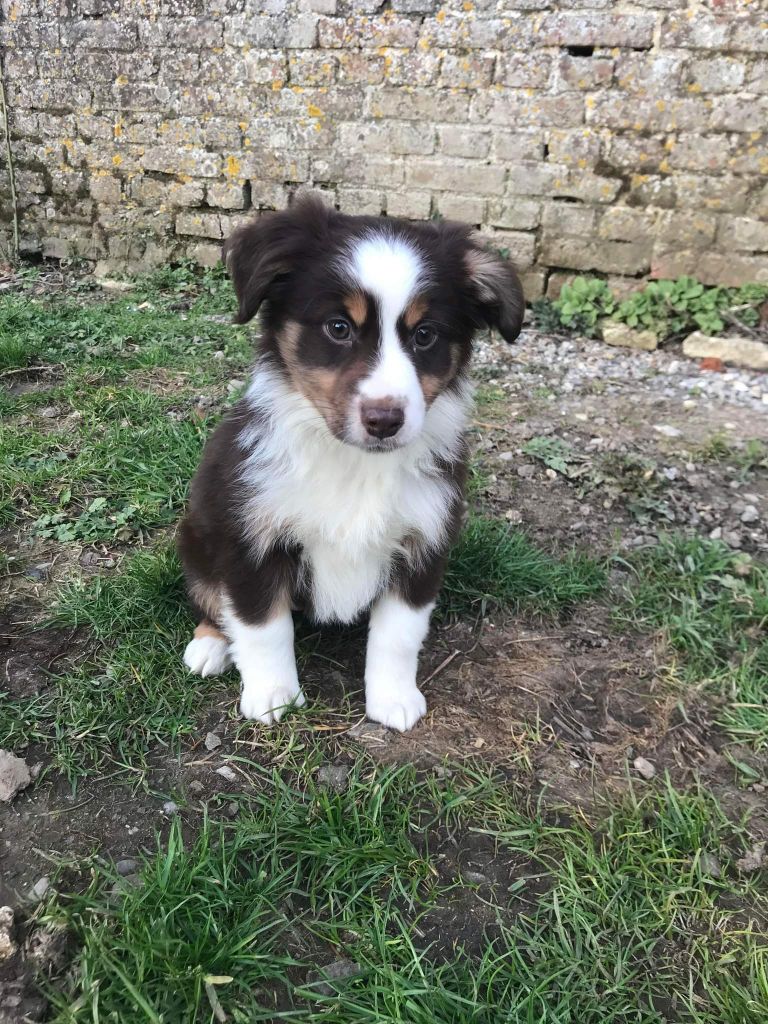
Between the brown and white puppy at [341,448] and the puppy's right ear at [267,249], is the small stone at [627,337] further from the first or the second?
the puppy's right ear at [267,249]

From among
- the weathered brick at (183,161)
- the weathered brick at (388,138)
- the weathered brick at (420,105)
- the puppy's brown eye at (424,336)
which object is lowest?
the puppy's brown eye at (424,336)

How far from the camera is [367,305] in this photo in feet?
6.21

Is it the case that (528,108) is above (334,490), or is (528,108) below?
above

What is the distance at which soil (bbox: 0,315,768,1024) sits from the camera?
1884 millimetres

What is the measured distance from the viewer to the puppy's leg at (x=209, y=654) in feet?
7.80

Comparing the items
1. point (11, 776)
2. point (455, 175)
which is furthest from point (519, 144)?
point (11, 776)

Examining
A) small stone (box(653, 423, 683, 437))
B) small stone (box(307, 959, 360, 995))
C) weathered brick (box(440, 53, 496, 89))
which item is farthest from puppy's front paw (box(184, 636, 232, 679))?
weathered brick (box(440, 53, 496, 89))

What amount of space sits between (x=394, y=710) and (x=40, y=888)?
1062 mm

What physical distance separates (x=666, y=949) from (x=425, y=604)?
1089 millimetres

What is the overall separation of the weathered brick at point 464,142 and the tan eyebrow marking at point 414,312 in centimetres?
404

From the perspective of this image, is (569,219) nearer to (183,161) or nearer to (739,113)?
(739,113)

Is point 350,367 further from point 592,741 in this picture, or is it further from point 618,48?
point 618,48

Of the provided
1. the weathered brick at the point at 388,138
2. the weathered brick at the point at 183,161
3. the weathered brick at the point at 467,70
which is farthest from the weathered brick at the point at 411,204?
the weathered brick at the point at 183,161

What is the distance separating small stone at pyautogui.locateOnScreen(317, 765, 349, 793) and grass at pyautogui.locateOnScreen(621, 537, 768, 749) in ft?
4.25
